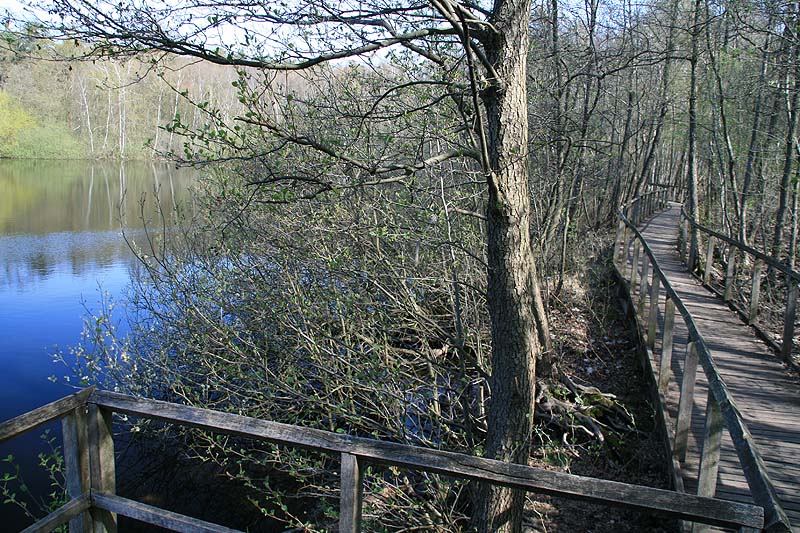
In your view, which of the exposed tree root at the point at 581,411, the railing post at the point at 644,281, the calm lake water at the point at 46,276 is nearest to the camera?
the exposed tree root at the point at 581,411

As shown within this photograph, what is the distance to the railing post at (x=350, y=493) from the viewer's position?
240cm

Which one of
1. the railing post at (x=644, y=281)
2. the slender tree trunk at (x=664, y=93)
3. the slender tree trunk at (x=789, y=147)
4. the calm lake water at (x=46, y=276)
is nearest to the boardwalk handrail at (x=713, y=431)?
the railing post at (x=644, y=281)

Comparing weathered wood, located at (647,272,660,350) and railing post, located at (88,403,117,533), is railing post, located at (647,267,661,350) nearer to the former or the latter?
weathered wood, located at (647,272,660,350)

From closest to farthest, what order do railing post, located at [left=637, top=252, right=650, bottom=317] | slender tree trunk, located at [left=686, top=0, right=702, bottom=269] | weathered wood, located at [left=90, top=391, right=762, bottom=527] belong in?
1. weathered wood, located at [left=90, top=391, right=762, bottom=527]
2. railing post, located at [left=637, top=252, right=650, bottom=317]
3. slender tree trunk, located at [left=686, top=0, right=702, bottom=269]

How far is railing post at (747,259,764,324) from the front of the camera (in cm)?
827

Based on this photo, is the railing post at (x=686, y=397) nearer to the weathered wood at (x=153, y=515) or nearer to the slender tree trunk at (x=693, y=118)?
the weathered wood at (x=153, y=515)

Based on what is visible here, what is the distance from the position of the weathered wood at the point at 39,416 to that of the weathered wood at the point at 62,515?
38cm

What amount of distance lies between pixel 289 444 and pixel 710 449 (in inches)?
114

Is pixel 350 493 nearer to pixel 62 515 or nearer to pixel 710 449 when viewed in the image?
pixel 62 515

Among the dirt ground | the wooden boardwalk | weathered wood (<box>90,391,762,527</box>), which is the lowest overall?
the dirt ground

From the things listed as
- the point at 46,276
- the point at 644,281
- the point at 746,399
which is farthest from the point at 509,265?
the point at 46,276

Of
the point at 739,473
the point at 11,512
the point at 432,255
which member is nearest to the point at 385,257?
the point at 432,255

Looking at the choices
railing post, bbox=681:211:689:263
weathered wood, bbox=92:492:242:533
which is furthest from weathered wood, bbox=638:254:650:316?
weathered wood, bbox=92:492:242:533

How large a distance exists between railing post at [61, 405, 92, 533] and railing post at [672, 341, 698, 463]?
4.20m
